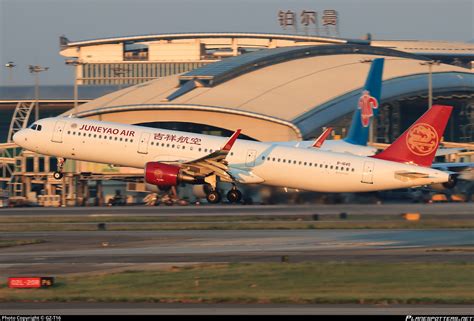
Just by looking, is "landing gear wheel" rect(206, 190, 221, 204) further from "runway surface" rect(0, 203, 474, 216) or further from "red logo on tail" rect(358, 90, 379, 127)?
"red logo on tail" rect(358, 90, 379, 127)

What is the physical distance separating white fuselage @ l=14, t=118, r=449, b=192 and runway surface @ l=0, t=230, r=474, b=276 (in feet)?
34.6

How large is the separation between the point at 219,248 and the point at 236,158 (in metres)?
18.6

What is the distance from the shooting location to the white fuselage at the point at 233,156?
173ft

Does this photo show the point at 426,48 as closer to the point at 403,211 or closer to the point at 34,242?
the point at 403,211

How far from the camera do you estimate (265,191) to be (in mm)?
56094

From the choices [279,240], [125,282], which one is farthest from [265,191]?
[125,282]

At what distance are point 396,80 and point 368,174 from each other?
46.9m

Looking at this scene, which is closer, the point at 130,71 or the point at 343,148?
the point at 343,148

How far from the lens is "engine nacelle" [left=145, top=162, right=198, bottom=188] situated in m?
51.3

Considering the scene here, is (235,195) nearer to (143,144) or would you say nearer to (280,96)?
(143,144)

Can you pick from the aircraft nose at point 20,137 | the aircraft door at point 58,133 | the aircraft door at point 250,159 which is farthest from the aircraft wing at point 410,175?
the aircraft nose at point 20,137

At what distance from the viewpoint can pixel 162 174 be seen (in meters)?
51.3

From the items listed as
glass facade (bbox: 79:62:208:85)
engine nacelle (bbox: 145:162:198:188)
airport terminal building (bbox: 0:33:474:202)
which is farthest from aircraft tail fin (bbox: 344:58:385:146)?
glass facade (bbox: 79:62:208:85)

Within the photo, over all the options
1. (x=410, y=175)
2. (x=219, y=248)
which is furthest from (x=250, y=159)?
(x=219, y=248)
